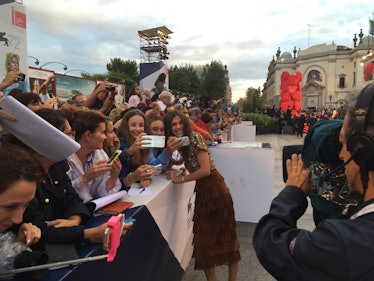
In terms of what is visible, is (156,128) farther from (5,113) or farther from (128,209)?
(5,113)

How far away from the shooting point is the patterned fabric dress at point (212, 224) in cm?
305

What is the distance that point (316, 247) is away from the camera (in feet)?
3.21

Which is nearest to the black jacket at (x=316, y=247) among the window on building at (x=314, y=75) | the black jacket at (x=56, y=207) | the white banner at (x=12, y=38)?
the black jacket at (x=56, y=207)

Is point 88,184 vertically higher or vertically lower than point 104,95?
lower

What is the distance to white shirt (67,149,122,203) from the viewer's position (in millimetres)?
1897

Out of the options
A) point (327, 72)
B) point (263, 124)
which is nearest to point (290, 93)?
point (263, 124)

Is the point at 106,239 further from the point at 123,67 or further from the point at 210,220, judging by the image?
the point at 123,67

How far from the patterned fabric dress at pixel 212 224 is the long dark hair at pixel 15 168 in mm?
1965

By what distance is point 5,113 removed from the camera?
1.30m

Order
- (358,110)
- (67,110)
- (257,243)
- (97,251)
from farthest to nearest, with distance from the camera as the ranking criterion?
1. (67,110)
2. (97,251)
3. (257,243)
4. (358,110)

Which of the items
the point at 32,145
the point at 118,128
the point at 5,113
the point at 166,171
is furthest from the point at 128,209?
the point at 118,128

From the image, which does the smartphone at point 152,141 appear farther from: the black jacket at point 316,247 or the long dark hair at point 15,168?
the black jacket at point 316,247

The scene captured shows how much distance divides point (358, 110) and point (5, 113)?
144 centimetres

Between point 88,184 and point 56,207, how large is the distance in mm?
393
